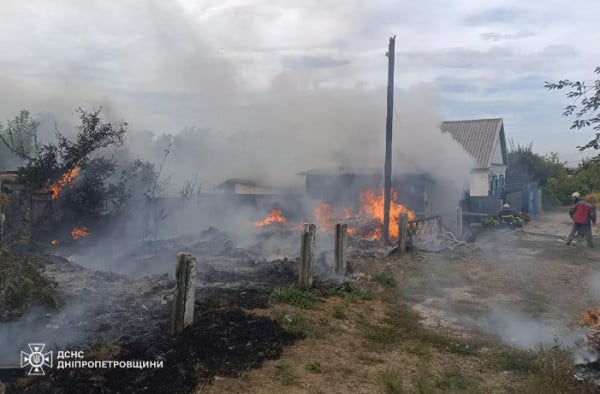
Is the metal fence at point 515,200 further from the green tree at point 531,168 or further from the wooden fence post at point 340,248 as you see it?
the wooden fence post at point 340,248

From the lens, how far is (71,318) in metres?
5.65

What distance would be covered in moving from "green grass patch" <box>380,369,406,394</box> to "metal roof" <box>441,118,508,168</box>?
20.2 m

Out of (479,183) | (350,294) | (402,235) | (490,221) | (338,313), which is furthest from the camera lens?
(479,183)

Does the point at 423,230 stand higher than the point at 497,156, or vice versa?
the point at 497,156

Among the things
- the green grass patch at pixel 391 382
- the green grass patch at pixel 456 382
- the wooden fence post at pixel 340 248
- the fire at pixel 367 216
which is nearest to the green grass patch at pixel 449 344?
the green grass patch at pixel 456 382

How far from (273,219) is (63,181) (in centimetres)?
716

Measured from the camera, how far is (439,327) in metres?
6.49

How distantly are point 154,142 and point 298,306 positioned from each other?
20.9 m

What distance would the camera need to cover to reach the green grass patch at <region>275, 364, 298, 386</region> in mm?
4453

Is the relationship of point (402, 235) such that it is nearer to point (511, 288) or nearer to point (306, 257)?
point (511, 288)

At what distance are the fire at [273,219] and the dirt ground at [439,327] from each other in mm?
5996

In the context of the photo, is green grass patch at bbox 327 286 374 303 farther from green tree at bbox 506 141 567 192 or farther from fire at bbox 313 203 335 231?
green tree at bbox 506 141 567 192

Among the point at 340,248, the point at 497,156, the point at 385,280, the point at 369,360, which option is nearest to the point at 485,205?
the point at 497,156

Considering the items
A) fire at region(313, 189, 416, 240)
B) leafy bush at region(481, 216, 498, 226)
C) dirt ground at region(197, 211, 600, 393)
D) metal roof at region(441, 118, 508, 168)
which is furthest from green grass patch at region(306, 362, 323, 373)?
metal roof at region(441, 118, 508, 168)
